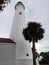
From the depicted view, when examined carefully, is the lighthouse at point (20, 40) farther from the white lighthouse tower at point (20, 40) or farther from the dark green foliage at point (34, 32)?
the dark green foliage at point (34, 32)

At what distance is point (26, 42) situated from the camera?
105ft

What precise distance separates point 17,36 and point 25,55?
4260 mm

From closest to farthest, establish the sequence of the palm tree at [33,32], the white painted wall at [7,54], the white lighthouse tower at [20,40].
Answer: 1. the white painted wall at [7,54]
2. the palm tree at [33,32]
3. the white lighthouse tower at [20,40]

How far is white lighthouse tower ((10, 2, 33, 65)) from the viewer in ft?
101

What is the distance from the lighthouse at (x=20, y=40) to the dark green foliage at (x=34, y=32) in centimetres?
193

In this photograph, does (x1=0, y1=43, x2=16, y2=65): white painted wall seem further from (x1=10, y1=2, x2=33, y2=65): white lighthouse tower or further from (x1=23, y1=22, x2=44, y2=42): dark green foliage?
(x1=23, y1=22, x2=44, y2=42): dark green foliage

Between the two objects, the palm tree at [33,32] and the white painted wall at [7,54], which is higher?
the palm tree at [33,32]

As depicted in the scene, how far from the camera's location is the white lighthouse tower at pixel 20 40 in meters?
30.8

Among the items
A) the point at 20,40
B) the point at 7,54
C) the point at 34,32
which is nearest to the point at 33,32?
the point at 34,32

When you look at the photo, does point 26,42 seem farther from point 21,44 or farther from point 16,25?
point 16,25

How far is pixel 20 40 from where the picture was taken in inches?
1262

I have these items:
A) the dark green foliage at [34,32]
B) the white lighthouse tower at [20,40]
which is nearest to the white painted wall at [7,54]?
the white lighthouse tower at [20,40]

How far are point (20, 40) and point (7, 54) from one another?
4777 mm

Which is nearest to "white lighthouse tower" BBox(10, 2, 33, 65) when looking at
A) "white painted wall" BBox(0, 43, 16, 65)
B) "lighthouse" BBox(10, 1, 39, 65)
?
"lighthouse" BBox(10, 1, 39, 65)
